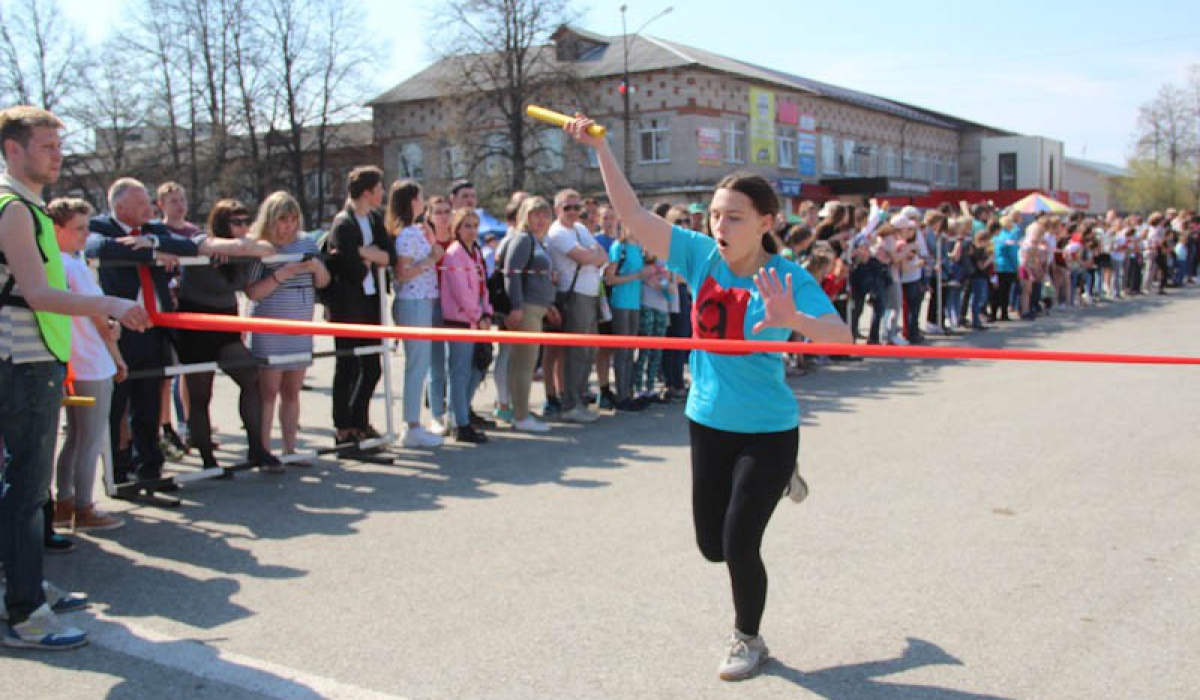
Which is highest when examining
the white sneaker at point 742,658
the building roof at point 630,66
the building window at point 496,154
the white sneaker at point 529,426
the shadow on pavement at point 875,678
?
the building roof at point 630,66

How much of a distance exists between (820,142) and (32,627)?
62.5 m

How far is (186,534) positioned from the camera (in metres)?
6.29

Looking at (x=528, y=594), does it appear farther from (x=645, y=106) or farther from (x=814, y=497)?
(x=645, y=106)

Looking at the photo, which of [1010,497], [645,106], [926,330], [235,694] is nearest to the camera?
[235,694]

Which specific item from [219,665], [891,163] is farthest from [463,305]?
[891,163]

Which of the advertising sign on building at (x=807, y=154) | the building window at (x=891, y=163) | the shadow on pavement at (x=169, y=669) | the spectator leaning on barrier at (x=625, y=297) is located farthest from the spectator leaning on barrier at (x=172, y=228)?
the building window at (x=891, y=163)

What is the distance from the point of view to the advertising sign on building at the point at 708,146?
52.5 m

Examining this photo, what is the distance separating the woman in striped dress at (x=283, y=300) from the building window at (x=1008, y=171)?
84.2 meters

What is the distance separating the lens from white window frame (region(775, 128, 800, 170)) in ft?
196

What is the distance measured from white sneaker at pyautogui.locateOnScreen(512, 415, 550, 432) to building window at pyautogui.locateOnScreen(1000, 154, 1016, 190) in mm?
82011

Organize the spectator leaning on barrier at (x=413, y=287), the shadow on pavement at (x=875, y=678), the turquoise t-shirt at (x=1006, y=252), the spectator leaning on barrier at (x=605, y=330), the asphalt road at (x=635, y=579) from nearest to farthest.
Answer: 1. the shadow on pavement at (x=875, y=678)
2. the asphalt road at (x=635, y=579)
3. the spectator leaning on barrier at (x=413, y=287)
4. the spectator leaning on barrier at (x=605, y=330)
5. the turquoise t-shirt at (x=1006, y=252)

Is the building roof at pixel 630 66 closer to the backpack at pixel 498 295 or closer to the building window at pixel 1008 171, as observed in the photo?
the building window at pixel 1008 171

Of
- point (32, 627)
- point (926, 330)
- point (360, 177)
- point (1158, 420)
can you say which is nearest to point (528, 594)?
point (32, 627)

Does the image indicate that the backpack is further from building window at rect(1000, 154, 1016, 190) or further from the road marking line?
→ building window at rect(1000, 154, 1016, 190)
